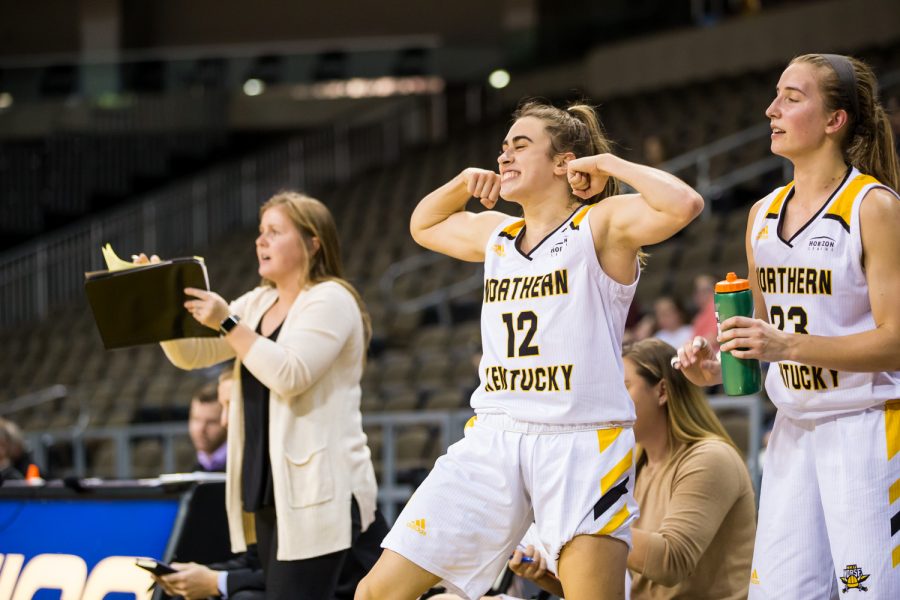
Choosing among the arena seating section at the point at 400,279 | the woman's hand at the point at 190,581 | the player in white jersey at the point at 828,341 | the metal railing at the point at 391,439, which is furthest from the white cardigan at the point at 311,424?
the arena seating section at the point at 400,279

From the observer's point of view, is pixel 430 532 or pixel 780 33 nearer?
pixel 430 532

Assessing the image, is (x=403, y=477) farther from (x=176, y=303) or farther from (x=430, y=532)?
(x=430, y=532)

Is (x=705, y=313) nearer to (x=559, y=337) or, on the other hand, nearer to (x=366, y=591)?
(x=559, y=337)

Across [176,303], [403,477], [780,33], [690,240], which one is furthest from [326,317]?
[780,33]

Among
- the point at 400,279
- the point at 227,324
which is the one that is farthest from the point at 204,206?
the point at 227,324

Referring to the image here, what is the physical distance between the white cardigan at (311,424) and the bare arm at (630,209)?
1.05m

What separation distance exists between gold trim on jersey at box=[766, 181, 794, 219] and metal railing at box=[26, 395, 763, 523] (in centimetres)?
214

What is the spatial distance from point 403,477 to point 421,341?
109 inches

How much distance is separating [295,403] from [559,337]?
114cm

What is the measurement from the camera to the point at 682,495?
129 inches

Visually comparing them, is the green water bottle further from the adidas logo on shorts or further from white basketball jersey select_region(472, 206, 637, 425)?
the adidas logo on shorts

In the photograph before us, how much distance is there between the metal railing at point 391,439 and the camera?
5379 millimetres

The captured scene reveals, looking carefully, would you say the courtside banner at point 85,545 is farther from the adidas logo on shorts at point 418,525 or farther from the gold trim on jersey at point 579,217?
Result: the gold trim on jersey at point 579,217

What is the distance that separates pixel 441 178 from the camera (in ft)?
46.2
